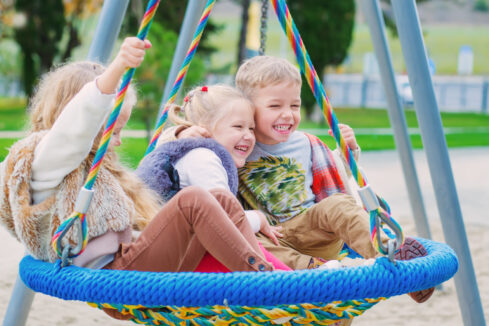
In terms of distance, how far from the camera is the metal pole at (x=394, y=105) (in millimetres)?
3428

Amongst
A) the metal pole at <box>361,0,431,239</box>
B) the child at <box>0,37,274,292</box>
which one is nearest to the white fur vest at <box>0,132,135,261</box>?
the child at <box>0,37,274,292</box>

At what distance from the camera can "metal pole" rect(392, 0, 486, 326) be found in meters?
2.49

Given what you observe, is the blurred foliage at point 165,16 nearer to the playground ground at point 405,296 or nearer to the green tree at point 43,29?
the green tree at point 43,29

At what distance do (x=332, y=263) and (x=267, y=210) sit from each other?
0.58 meters

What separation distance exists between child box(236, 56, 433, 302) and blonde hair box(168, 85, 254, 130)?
99 mm

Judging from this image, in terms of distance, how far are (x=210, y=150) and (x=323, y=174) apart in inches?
22.9

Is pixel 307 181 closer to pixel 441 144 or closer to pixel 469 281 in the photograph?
pixel 441 144

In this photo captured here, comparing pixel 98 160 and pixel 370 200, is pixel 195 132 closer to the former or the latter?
pixel 98 160

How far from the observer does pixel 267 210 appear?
2.49 meters

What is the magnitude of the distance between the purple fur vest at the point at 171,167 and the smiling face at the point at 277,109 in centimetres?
25

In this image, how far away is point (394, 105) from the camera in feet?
11.6

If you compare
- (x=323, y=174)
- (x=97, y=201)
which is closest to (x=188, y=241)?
(x=97, y=201)

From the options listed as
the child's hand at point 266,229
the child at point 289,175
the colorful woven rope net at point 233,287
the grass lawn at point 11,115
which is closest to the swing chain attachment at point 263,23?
the child at point 289,175

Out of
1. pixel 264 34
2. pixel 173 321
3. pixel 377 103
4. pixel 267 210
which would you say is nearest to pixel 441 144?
pixel 267 210
